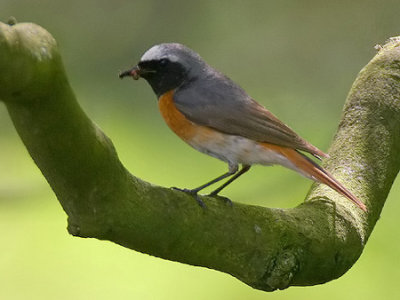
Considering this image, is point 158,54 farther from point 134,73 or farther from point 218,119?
point 218,119

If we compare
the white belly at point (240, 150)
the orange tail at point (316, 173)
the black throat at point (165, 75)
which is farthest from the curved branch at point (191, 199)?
the black throat at point (165, 75)

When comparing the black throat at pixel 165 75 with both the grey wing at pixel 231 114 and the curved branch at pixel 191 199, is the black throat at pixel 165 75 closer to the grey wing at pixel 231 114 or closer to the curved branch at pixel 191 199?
the grey wing at pixel 231 114

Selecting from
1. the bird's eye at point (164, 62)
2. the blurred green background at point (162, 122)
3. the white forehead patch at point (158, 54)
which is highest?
the white forehead patch at point (158, 54)

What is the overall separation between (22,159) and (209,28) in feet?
5.63

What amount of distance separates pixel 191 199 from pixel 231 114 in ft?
2.06

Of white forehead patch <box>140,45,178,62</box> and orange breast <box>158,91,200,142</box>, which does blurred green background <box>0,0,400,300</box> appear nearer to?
orange breast <box>158,91,200,142</box>

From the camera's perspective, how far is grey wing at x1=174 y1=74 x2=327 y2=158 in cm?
275

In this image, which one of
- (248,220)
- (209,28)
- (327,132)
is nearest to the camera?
(248,220)

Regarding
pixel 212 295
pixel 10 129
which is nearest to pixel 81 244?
pixel 212 295

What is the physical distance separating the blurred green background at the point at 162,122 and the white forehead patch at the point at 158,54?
849mm

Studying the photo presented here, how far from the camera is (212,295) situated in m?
3.31

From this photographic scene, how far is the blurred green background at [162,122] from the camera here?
333 cm

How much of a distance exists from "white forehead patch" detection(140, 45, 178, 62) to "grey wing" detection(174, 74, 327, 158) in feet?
0.39

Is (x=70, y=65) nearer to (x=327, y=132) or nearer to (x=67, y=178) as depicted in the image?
(x=327, y=132)
